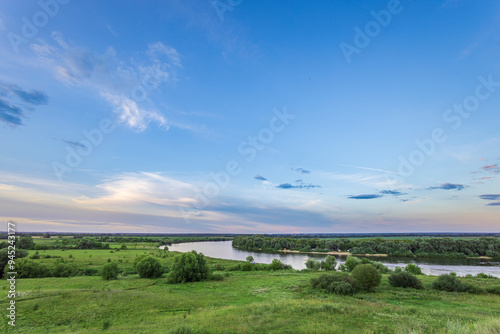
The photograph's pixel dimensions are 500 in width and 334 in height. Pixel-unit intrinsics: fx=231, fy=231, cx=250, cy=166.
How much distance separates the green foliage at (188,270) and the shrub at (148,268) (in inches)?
224

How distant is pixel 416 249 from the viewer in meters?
98.9

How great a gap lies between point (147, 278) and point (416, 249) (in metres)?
107

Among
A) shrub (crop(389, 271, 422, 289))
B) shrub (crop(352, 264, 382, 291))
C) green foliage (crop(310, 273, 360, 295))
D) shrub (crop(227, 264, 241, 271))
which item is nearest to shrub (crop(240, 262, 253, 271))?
shrub (crop(227, 264, 241, 271))

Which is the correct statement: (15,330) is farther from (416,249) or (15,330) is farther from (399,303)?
(416,249)

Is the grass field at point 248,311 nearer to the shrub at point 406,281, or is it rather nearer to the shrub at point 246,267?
the shrub at point 406,281

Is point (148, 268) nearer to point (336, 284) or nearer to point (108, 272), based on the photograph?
point (108, 272)

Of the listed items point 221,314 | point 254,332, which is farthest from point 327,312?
point 221,314

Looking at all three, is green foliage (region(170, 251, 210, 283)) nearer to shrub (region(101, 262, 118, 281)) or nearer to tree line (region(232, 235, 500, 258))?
shrub (region(101, 262, 118, 281))

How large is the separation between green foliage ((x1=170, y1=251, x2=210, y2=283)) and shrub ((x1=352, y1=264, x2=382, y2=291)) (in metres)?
27.3

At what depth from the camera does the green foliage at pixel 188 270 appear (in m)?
42.5

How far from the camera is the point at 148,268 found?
4547cm

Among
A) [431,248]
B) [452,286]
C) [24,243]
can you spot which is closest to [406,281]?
[452,286]

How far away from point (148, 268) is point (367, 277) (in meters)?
38.9

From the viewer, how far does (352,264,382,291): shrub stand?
31547 mm
